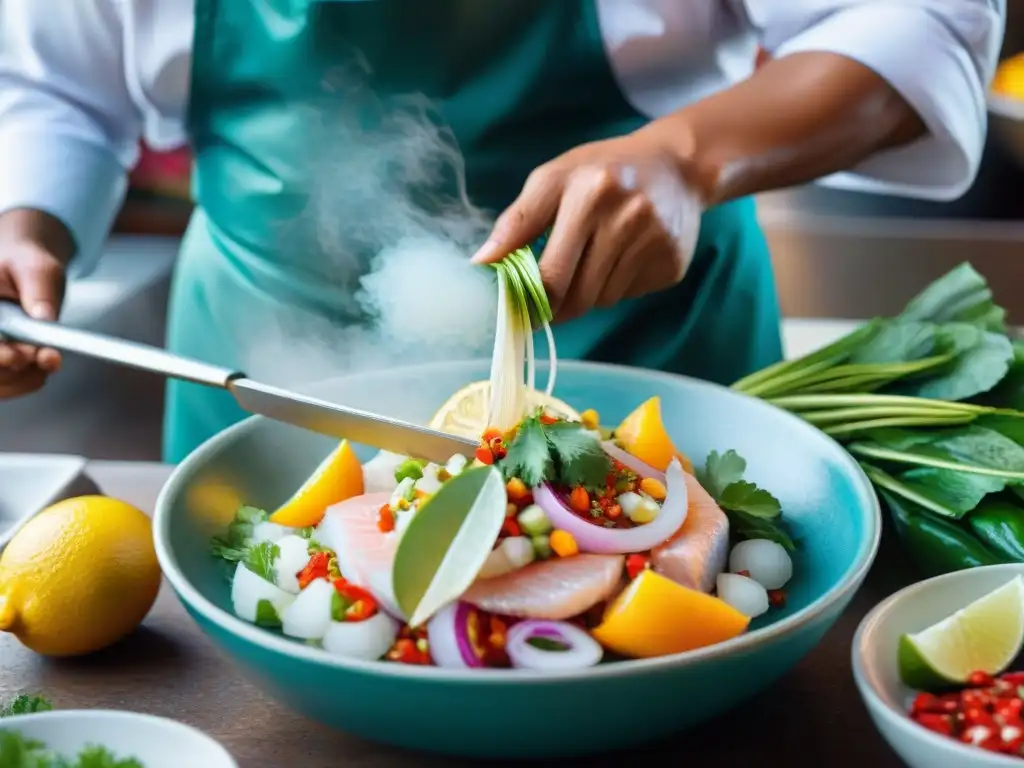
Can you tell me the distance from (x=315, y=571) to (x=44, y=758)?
306 mm

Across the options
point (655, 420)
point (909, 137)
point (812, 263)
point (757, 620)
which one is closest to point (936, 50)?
point (909, 137)

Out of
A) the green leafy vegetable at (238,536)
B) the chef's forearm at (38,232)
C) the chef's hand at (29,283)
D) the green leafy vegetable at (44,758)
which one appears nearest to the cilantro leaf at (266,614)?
the green leafy vegetable at (238,536)

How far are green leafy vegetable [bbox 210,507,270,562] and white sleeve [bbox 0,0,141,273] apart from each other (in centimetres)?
84

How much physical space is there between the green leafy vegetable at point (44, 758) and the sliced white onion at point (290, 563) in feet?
0.87

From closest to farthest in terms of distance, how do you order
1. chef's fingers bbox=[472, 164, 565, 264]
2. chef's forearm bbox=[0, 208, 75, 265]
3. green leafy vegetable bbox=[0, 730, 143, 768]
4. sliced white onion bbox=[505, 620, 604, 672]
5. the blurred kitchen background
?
green leafy vegetable bbox=[0, 730, 143, 768]
sliced white onion bbox=[505, 620, 604, 672]
chef's fingers bbox=[472, 164, 565, 264]
chef's forearm bbox=[0, 208, 75, 265]
the blurred kitchen background

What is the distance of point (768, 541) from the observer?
1.08 meters

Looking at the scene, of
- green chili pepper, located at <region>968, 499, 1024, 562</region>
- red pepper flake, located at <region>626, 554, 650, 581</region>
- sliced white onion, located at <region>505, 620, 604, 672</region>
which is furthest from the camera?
green chili pepper, located at <region>968, 499, 1024, 562</region>

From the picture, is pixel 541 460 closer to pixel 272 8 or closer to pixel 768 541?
pixel 768 541

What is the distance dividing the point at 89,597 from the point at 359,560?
0.29 meters

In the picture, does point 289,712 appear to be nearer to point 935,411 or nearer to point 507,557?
point 507,557

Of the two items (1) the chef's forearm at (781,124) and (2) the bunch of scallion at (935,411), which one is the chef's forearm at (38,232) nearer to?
(1) the chef's forearm at (781,124)

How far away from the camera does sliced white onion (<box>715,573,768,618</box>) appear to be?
3.27 ft

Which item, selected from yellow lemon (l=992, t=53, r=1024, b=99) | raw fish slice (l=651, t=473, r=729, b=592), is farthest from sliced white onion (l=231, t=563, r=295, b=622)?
yellow lemon (l=992, t=53, r=1024, b=99)

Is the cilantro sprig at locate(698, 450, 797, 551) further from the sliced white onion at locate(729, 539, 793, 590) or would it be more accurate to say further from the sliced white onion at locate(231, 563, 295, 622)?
the sliced white onion at locate(231, 563, 295, 622)
